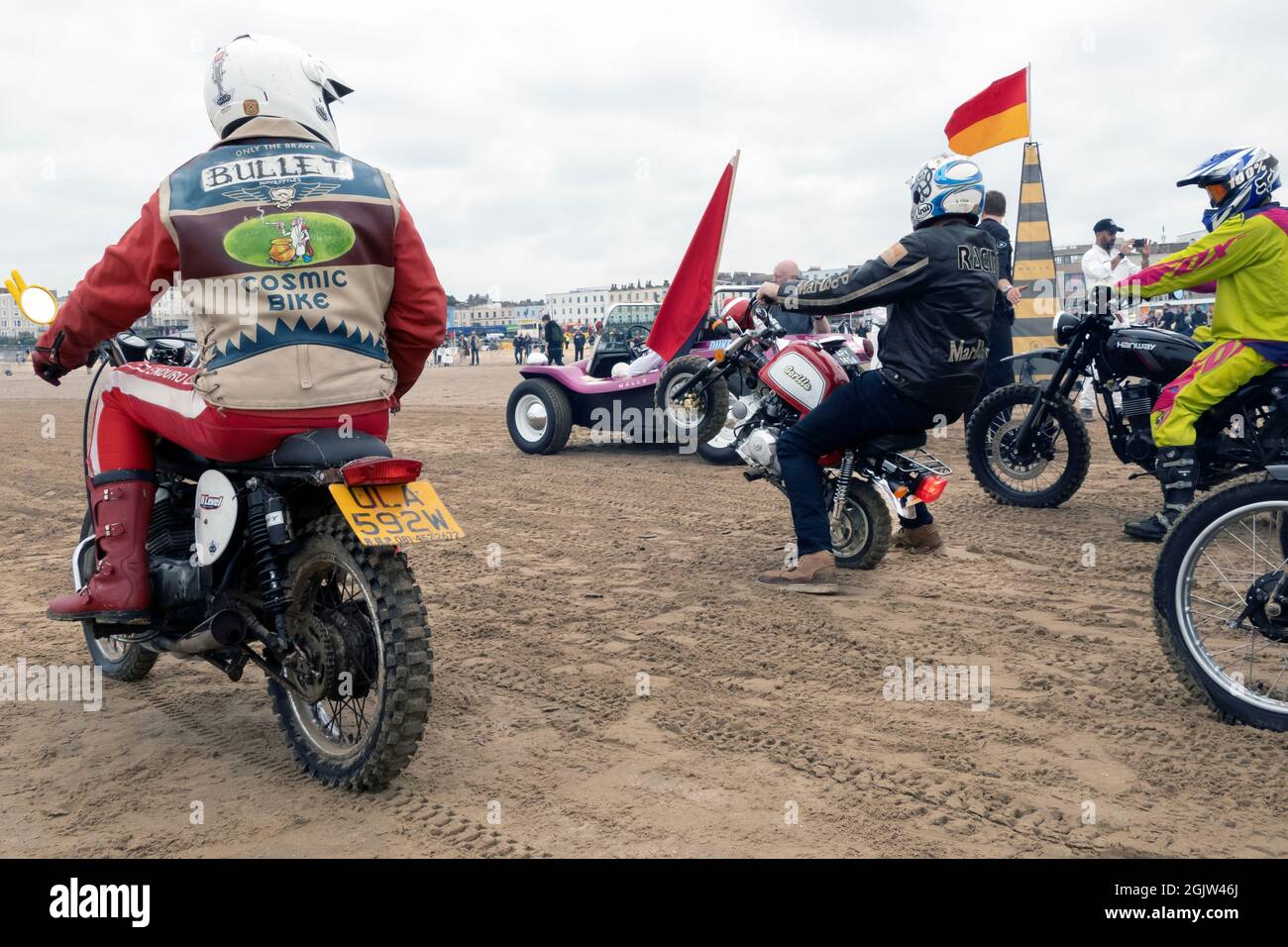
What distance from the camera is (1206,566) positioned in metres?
3.76

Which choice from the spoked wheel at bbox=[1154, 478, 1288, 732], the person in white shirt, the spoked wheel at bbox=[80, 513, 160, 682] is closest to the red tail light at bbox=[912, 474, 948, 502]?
the spoked wheel at bbox=[1154, 478, 1288, 732]

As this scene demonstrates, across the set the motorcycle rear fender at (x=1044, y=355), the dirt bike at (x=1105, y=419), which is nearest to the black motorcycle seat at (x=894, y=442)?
the dirt bike at (x=1105, y=419)

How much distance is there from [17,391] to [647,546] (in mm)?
25260

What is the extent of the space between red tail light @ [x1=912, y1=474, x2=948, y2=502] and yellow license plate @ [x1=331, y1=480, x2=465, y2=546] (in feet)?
10.8

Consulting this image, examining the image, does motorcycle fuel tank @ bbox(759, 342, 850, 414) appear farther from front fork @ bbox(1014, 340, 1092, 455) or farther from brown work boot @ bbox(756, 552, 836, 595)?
front fork @ bbox(1014, 340, 1092, 455)

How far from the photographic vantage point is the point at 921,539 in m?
6.11

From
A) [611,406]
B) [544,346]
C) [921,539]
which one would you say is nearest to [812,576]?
[921,539]

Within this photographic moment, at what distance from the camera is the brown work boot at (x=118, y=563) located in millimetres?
3291

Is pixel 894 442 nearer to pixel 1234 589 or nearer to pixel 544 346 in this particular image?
pixel 1234 589

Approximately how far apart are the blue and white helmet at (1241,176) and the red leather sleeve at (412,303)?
4000 millimetres

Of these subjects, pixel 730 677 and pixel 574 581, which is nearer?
pixel 730 677

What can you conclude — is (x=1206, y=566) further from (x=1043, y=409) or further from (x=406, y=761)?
(x=1043, y=409)

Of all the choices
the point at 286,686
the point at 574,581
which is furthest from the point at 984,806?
the point at 574,581
